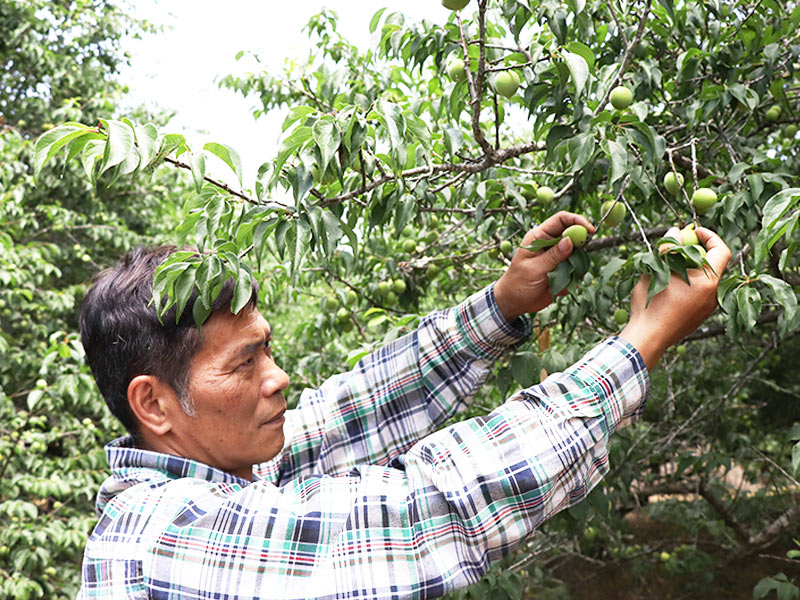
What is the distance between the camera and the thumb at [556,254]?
1.55 metres

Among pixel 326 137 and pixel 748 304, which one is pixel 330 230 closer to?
pixel 326 137

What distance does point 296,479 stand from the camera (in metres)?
1.36

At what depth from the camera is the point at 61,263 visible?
735cm

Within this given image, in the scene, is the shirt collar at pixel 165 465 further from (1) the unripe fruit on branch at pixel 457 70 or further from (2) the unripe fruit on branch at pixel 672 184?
(2) the unripe fruit on branch at pixel 672 184

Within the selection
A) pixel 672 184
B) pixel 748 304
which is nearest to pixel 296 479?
pixel 748 304

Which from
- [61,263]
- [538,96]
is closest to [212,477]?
[538,96]

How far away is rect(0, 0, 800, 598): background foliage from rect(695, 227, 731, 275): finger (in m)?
0.05

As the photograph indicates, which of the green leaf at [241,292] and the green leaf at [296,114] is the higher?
the green leaf at [296,114]

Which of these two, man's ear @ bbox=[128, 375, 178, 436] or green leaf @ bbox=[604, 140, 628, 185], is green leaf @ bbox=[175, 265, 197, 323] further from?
green leaf @ bbox=[604, 140, 628, 185]

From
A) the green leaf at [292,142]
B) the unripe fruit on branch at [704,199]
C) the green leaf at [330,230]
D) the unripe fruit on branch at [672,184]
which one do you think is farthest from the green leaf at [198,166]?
the unripe fruit on branch at [672,184]

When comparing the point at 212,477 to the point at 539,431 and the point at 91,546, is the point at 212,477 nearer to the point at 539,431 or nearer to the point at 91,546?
the point at 91,546

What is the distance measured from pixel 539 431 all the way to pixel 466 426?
0.12 metres

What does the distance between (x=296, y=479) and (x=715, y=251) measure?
0.89 meters

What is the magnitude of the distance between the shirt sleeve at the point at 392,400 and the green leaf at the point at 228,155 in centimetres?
66
